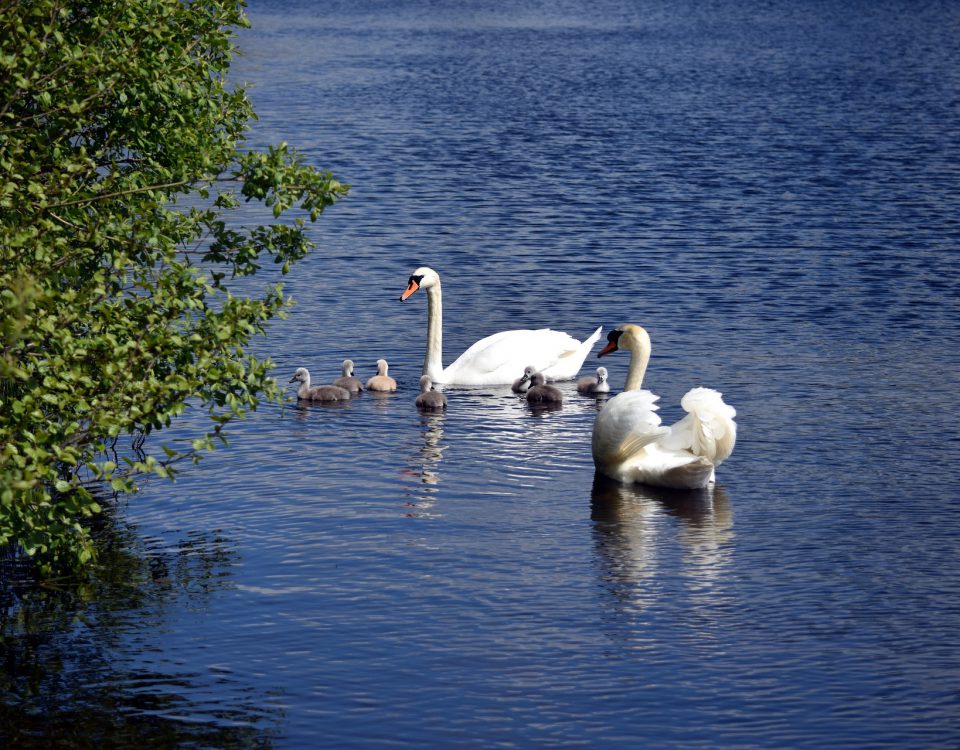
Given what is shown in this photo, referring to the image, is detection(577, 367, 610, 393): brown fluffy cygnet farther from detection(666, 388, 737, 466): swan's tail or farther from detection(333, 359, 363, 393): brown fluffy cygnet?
detection(666, 388, 737, 466): swan's tail

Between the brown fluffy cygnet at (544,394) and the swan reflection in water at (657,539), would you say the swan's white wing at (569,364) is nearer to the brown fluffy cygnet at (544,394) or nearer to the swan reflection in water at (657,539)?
the brown fluffy cygnet at (544,394)

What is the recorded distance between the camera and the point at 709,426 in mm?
18766

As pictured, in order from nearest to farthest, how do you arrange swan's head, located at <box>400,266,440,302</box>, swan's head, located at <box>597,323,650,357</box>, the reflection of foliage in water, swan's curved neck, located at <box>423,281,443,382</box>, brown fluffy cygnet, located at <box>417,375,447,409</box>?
the reflection of foliage in water
swan's head, located at <box>597,323,650,357</box>
brown fluffy cygnet, located at <box>417,375,447,409</box>
swan's curved neck, located at <box>423,281,443,382</box>
swan's head, located at <box>400,266,440,302</box>

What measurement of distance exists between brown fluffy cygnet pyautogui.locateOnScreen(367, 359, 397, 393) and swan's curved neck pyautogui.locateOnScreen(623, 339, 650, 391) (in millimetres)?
3833

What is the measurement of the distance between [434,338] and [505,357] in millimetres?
1202

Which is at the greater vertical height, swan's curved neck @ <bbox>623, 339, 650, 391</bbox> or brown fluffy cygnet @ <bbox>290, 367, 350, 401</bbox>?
swan's curved neck @ <bbox>623, 339, 650, 391</bbox>

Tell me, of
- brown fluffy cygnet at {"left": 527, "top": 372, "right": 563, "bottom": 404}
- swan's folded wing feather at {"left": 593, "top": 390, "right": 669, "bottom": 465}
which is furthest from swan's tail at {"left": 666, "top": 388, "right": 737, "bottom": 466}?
brown fluffy cygnet at {"left": 527, "top": 372, "right": 563, "bottom": 404}

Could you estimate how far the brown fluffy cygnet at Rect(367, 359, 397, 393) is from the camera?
77.6 feet

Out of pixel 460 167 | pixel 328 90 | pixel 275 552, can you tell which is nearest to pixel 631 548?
pixel 275 552

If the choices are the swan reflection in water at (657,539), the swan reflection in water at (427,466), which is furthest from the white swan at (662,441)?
the swan reflection in water at (427,466)

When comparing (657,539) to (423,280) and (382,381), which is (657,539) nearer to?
(382,381)

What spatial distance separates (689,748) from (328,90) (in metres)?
57.0

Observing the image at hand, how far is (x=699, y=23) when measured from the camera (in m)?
120

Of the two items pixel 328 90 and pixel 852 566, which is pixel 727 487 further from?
pixel 328 90
